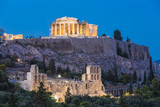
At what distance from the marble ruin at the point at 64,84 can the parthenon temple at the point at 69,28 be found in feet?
112

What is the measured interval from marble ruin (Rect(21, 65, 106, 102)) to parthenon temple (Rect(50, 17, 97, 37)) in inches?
1340

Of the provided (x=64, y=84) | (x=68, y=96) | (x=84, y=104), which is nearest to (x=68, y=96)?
(x=68, y=96)

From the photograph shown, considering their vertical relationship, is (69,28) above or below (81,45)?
above

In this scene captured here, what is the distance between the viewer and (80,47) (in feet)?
236

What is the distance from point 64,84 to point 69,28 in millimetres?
39992

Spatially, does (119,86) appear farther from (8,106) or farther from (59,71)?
(8,106)

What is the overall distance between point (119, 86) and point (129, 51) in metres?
28.5

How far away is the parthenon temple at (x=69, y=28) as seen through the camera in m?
77.4

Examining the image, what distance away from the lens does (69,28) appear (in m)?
77.4

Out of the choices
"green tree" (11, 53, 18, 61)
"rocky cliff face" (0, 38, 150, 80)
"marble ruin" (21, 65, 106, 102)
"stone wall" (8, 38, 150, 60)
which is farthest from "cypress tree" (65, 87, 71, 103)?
"stone wall" (8, 38, 150, 60)

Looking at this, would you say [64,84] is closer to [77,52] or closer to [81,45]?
[77,52]

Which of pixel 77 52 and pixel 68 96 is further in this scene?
pixel 77 52

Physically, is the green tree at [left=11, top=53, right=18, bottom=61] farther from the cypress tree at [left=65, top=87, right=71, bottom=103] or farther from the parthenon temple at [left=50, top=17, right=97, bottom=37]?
the cypress tree at [left=65, top=87, right=71, bottom=103]

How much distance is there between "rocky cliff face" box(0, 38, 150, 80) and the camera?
6069cm
